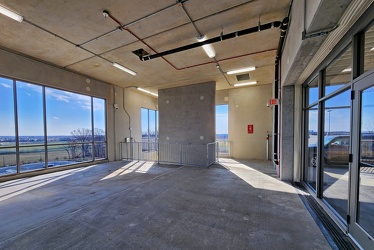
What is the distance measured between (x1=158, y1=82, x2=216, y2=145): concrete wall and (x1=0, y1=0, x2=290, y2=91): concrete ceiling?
165cm

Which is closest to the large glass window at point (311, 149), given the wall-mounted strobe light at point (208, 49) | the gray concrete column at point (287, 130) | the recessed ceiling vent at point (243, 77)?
the gray concrete column at point (287, 130)

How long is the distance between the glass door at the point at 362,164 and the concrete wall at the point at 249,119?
6.08 m

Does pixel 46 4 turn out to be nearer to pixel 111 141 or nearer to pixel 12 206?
pixel 12 206

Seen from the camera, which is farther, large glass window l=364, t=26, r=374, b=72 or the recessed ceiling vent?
the recessed ceiling vent

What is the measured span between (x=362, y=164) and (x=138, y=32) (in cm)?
460

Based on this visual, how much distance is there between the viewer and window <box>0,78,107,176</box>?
477cm

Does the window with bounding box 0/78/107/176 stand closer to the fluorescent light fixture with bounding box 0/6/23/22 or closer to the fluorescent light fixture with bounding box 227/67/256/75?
the fluorescent light fixture with bounding box 0/6/23/22

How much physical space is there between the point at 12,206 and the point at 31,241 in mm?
1693

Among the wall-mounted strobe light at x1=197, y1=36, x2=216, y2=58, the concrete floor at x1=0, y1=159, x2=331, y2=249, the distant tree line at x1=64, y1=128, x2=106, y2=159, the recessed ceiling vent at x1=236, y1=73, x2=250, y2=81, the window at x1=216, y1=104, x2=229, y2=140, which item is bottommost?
the concrete floor at x1=0, y1=159, x2=331, y2=249

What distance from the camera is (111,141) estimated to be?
7727mm

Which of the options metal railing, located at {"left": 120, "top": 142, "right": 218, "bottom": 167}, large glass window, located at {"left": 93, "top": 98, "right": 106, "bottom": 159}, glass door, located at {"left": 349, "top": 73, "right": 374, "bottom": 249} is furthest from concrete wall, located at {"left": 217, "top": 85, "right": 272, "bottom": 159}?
large glass window, located at {"left": 93, "top": 98, "right": 106, "bottom": 159}

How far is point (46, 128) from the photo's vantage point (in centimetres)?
560

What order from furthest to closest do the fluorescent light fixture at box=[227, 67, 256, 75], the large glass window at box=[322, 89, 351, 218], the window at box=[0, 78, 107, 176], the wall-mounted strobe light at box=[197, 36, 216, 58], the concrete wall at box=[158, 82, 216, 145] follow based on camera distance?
1. the concrete wall at box=[158, 82, 216, 145]
2. the fluorescent light fixture at box=[227, 67, 256, 75]
3. the window at box=[0, 78, 107, 176]
4. the wall-mounted strobe light at box=[197, 36, 216, 58]
5. the large glass window at box=[322, 89, 351, 218]

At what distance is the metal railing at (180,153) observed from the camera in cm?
717
